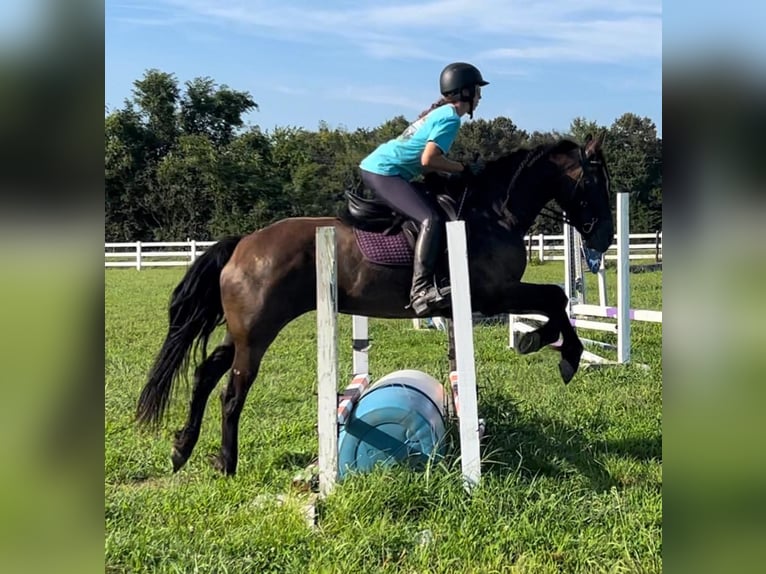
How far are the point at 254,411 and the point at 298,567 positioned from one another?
2.65m

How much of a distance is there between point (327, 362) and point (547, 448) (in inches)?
61.3

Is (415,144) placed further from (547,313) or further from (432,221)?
(547,313)

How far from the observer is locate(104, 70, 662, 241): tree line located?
29844mm

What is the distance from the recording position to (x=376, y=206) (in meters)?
4.09

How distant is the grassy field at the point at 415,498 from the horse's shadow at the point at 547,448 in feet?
0.04

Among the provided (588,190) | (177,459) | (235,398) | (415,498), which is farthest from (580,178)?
(177,459)

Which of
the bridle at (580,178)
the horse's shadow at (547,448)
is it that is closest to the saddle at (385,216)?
the bridle at (580,178)

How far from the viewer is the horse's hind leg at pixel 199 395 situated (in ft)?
12.6

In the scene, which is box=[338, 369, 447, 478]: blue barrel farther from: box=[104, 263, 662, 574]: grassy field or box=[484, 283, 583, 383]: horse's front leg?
box=[484, 283, 583, 383]: horse's front leg

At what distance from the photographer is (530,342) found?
13.5 feet

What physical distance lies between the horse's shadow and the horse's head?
1263mm

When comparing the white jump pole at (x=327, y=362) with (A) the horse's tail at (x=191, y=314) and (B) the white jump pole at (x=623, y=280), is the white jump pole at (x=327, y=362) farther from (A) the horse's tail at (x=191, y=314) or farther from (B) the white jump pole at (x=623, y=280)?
(B) the white jump pole at (x=623, y=280)
